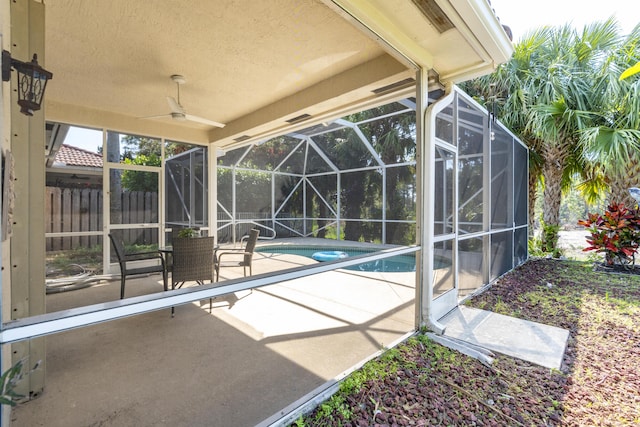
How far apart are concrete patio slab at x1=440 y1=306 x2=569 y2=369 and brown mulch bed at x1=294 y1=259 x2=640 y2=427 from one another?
104 millimetres

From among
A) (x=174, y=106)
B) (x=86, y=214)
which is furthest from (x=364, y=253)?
(x=86, y=214)

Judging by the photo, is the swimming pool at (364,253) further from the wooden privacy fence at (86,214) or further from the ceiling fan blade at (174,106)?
the ceiling fan blade at (174,106)

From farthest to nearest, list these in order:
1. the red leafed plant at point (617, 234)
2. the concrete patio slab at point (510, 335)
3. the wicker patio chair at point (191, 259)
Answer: the red leafed plant at point (617, 234)
the wicker patio chair at point (191, 259)
the concrete patio slab at point (510, 335)

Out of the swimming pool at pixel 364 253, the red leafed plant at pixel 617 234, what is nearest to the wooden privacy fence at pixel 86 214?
the swimming pool at pixel 364 253

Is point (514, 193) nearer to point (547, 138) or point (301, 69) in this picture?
point (547, 138)

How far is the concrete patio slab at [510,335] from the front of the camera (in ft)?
8.43

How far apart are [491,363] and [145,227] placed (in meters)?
5.66

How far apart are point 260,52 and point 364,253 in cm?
666

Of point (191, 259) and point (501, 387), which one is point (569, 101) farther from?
point (191, 259)

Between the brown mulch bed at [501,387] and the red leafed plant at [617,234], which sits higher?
the red leafed plant at [617,234]

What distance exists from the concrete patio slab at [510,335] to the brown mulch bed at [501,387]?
4.1 inches

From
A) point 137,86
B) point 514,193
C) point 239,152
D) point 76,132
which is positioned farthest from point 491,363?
point 239,152

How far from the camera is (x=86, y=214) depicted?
4.99 metres

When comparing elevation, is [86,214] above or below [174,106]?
below
